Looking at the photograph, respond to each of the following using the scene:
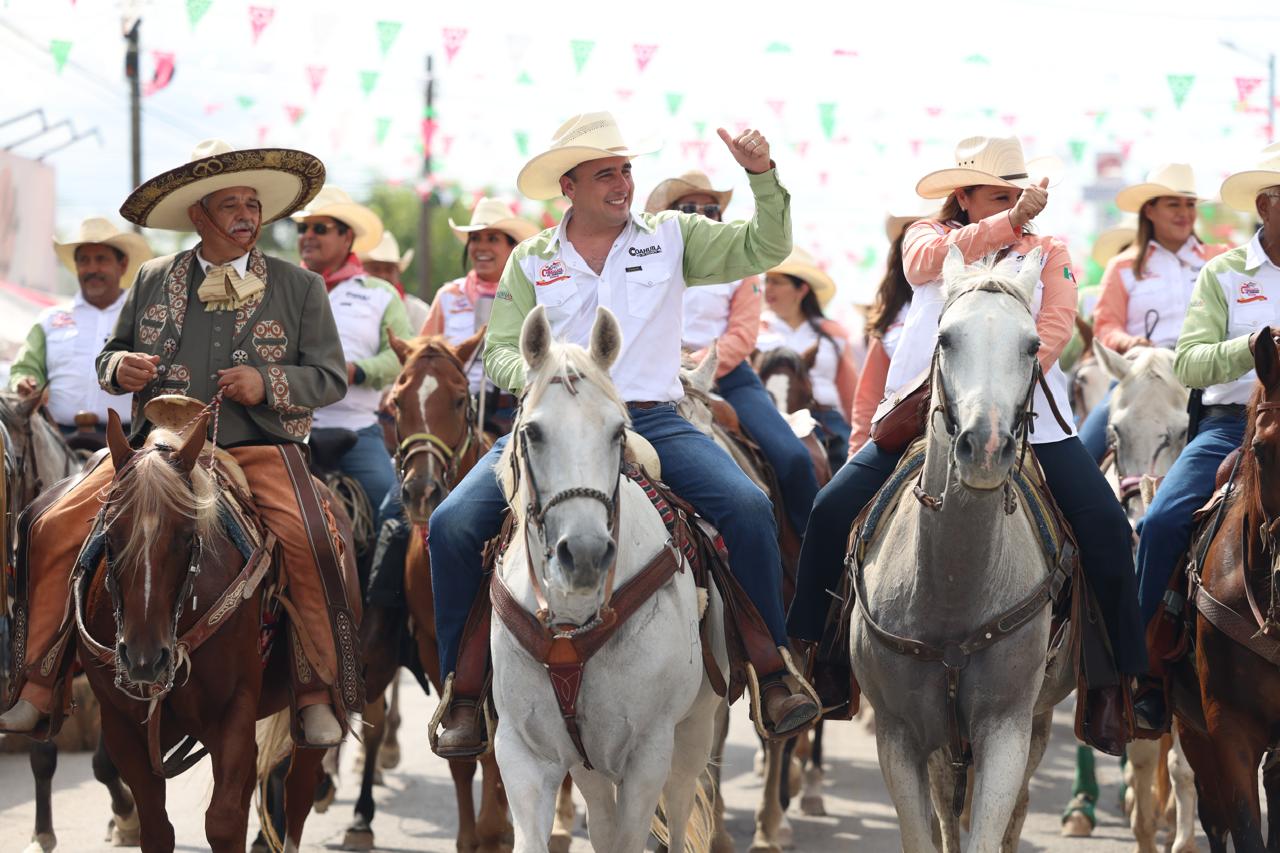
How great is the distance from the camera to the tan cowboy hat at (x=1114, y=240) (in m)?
13.9

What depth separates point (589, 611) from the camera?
5.26 m

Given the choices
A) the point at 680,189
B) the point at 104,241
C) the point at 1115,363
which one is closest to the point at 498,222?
the point at 680,189

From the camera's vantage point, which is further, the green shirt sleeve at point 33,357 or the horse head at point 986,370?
the green shirt sleeve at point 33,357

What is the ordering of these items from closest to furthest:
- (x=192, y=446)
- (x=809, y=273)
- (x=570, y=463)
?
(x=570, y=463)
(x=192, y=446)
(x=809, y=273)

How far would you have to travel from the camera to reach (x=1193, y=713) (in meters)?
6.83

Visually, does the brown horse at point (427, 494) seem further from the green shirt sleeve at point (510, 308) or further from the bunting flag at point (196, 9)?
the bunting flag at point (196, 9)

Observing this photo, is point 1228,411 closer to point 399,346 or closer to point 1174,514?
point 1174,514

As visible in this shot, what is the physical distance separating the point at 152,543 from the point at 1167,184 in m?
7.56

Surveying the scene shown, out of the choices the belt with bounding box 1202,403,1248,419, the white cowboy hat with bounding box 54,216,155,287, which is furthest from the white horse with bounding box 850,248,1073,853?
the white cowboy hat with bounding box 54,216,155,287

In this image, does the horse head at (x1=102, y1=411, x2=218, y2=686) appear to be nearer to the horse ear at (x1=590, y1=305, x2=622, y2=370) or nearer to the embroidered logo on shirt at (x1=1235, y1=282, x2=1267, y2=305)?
the horse ear at (x1=590, y1=305, x2=622, y2=370)

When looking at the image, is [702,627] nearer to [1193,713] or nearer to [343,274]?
[1193,713]

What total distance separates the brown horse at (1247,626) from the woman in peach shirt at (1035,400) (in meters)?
0.32

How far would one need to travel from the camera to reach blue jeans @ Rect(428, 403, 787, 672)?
620 centimetres

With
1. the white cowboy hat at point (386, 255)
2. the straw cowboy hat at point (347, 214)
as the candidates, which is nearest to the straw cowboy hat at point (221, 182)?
the straw cowboy hat at point (347, 214)
